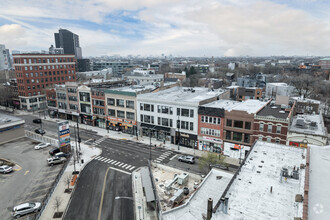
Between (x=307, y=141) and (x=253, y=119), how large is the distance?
10643 millimetres

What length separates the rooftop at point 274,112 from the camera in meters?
45.9

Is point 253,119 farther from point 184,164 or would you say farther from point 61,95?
point 61,95

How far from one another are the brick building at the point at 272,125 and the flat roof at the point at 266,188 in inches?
492

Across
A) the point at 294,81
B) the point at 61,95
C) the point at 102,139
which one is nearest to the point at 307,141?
the point at 102,139

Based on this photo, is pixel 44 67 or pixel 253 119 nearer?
pixel 253 119

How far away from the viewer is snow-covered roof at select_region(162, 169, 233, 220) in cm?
2172

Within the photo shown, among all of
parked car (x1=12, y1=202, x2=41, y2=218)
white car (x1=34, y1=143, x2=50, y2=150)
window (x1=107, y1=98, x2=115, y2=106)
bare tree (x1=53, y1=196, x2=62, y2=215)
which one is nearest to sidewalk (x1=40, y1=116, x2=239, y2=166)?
window (x1=107, y1=98, x2=115, y2=106)

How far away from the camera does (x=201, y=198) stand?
25.0 m

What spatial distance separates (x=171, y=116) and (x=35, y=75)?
3052 inches

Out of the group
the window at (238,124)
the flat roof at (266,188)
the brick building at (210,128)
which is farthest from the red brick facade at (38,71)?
the flat roof at (266,188)

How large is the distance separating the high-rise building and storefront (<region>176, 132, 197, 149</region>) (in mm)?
76935

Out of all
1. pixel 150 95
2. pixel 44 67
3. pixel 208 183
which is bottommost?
pixel 208 183

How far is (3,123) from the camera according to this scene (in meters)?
58.1

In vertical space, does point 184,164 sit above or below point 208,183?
below
